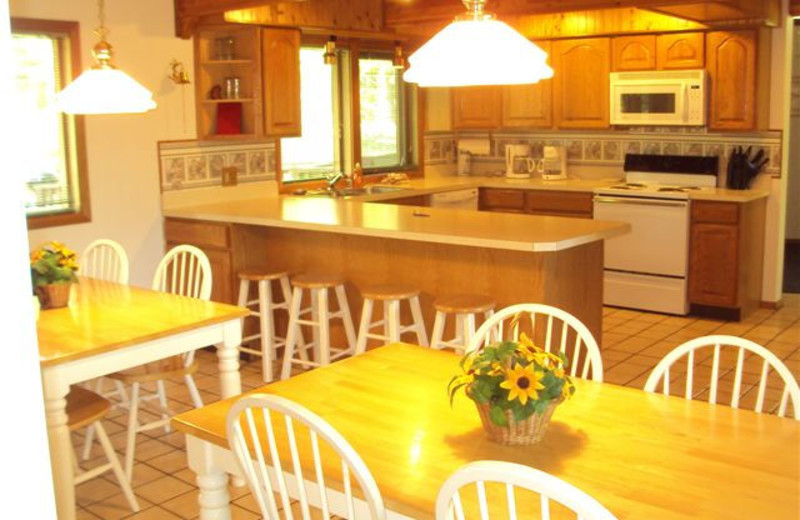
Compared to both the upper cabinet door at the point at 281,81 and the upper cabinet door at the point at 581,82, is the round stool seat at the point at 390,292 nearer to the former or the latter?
the upper cabinet door at the point at 281,81

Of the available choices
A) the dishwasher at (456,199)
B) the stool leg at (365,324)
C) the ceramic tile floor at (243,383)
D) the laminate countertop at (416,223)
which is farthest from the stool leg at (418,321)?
the dishwasher at (456,199)

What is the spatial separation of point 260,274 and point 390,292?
91 centimetres

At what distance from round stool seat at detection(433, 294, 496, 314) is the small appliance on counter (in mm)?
3101

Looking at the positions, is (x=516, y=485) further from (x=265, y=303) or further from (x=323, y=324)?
(x=265, y=303)

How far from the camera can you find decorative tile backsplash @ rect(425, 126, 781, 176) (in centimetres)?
605

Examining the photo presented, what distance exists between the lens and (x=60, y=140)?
15.8 ft

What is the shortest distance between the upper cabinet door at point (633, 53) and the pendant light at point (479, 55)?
4.70 m

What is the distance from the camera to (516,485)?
56.2 inches

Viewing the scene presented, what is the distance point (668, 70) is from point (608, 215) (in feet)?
3.59

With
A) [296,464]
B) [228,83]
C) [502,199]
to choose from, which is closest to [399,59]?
[502,199]

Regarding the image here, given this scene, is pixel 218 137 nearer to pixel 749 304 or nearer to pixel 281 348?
pixel 281 348

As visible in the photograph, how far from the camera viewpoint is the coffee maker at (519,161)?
7168 mm

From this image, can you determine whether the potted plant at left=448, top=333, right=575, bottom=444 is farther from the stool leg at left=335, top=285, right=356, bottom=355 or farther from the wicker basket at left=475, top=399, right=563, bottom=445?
the stool leg at left=335, top=285, right=356, bottom=355

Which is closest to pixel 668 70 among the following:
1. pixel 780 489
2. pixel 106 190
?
pixel 106 190
